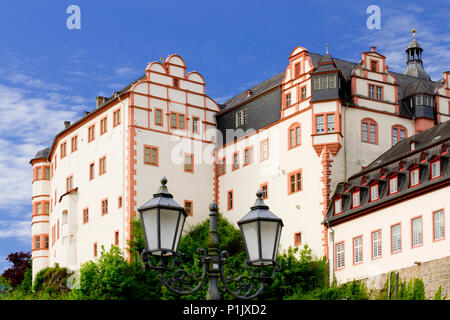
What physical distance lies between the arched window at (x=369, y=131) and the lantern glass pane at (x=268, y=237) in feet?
156

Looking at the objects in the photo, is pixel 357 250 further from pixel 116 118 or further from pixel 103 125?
pixel 103 125

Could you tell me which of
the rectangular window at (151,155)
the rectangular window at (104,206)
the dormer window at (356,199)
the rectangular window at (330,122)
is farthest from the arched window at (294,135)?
the rectangular window at (104,206)

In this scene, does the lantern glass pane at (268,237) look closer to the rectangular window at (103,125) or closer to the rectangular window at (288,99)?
the rectangular window at (288,99)

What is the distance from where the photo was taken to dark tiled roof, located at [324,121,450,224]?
172 ft

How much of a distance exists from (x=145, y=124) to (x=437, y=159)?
26274 mm

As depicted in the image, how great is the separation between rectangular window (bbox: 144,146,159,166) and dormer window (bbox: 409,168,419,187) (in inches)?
926

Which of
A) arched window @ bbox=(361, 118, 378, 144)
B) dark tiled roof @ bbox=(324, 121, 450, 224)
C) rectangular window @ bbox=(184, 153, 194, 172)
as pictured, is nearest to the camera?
dark tiled roof @ bbox=(324, 121, 450, 224)

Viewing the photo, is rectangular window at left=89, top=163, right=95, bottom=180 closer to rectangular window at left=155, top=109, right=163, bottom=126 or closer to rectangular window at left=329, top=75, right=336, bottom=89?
rectangular window at left=155, top=109, right=163, bottom=126

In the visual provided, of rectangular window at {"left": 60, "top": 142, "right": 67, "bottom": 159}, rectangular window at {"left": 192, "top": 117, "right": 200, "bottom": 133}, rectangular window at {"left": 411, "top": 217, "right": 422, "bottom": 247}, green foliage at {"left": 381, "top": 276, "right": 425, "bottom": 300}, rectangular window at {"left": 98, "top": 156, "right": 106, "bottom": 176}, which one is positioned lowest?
green foliage at {"left": 381, "top": 276, "right": 425, "bottom": 300}

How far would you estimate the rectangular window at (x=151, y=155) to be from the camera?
70.9m

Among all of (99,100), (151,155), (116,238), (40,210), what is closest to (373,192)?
(151,155)

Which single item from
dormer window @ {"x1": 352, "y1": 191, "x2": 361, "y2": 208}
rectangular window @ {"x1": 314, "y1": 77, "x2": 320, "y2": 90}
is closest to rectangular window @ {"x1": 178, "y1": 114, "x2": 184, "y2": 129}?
rectangular window @ {"x1": 314, "y1": 77, "x2": 320, "y2": 90}
